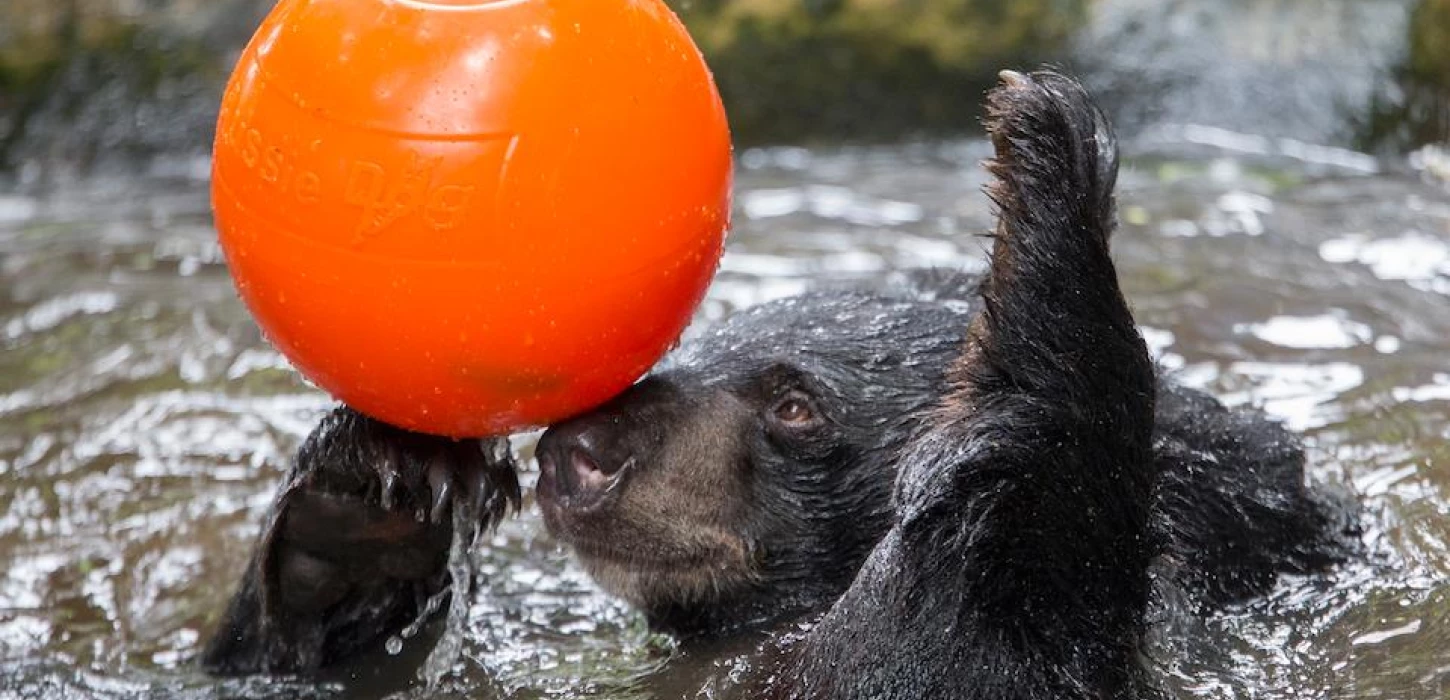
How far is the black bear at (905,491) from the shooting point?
3.45 metres

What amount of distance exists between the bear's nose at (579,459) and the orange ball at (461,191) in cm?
26

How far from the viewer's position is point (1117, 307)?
11.5ft

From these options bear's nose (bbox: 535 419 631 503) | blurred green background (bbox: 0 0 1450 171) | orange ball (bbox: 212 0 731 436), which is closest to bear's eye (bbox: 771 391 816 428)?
bear's nose (bbox: 535 419 631 503)

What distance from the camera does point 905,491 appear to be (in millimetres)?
3549

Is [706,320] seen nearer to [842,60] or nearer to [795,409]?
[795,409]

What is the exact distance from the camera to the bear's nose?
3760 millimetres

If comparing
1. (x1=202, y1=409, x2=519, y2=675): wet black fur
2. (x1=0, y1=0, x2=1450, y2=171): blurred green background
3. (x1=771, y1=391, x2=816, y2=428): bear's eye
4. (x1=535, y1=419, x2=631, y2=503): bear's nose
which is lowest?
(x1=0, y1=0, x2=1450, y2=171): blurred green background

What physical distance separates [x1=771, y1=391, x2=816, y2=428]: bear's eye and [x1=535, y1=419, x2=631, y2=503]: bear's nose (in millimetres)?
496

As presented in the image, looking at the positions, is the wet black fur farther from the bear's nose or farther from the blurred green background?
the blurred green background

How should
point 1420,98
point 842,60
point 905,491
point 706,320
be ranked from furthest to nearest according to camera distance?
point 842,60, point 1420,98, point 706,320, point 905,491

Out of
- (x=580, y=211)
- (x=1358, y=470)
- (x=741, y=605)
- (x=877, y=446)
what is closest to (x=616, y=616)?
(x=741, y=605)

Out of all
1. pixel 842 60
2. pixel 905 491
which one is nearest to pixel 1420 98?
pixel 842 60

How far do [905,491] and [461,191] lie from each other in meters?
1.05

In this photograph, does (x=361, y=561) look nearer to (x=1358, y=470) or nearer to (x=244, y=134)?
(x=244, y=134)
